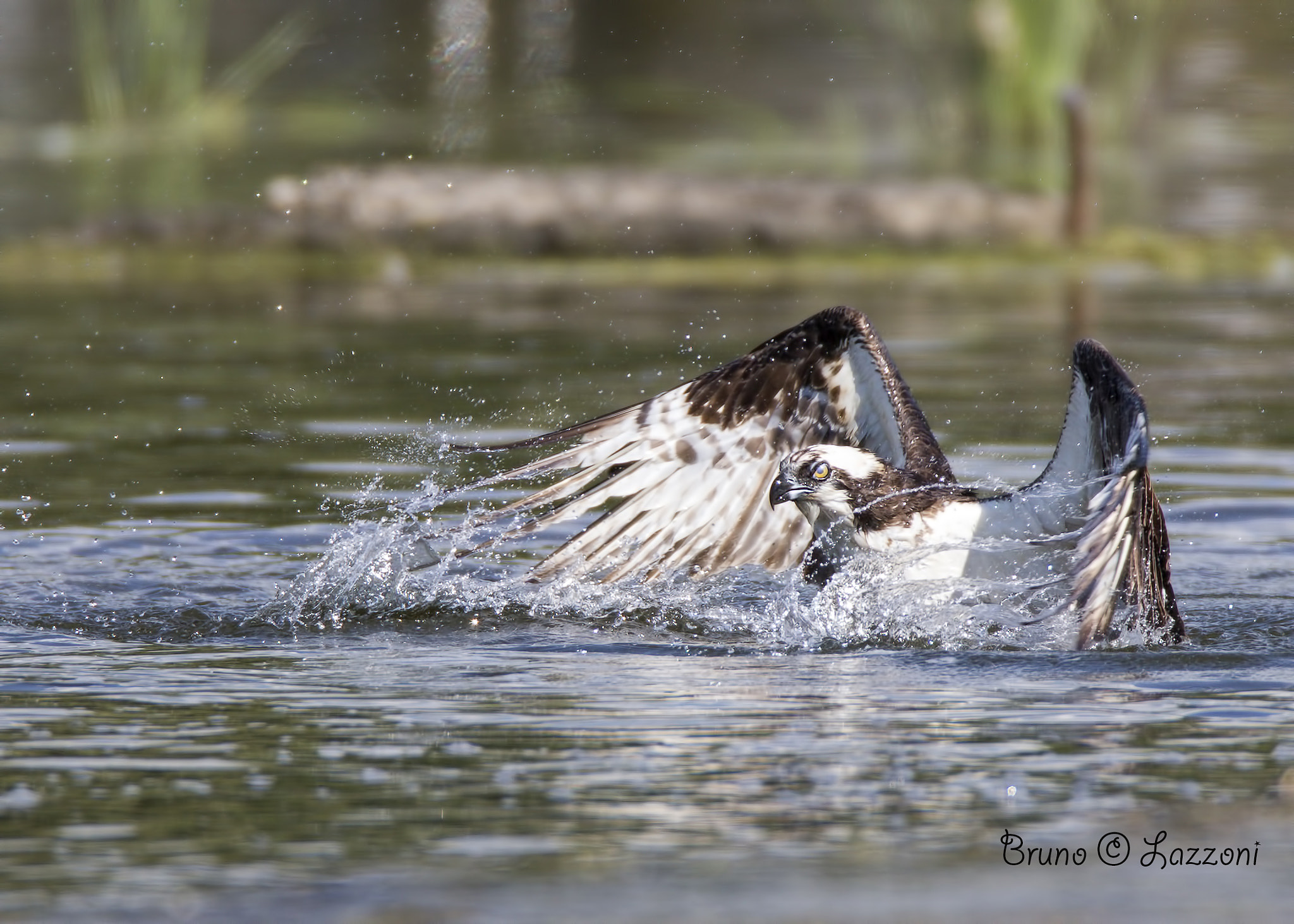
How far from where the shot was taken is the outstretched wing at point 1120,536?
563 centimetres

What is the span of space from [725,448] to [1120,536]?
204cm

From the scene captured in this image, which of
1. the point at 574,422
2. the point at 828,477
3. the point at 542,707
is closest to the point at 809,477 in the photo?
the point at 828,477

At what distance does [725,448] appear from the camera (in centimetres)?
744

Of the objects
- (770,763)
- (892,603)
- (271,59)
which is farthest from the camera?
(271,59)

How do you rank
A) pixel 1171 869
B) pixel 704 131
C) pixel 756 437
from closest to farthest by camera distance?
pixel 1171 869 < pixel 756 437 < pixel 704 131

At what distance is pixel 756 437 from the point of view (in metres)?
7.46

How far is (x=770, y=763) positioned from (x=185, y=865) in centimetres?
135

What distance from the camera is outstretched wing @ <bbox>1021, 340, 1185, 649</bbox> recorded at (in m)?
5.63

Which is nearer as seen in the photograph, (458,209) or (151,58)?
(458,209)

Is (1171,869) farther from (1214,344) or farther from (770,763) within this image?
(1214,344)

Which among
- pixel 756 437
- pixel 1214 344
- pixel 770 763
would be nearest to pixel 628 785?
pixel 770 763
